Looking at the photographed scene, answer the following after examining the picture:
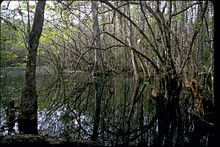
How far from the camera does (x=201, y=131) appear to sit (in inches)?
102

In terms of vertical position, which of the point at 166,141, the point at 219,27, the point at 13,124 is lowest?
the point at 166,141

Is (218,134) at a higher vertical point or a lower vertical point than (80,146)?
higher

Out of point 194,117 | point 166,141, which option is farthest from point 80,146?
point 194,117

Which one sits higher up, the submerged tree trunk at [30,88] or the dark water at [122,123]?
the submerged tree trunk at [30,88]

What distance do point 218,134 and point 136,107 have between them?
11.2ft

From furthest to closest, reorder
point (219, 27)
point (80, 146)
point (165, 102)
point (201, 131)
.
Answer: point (165, 102)
point (201, 131)
point (80, 146)
point (219, 27)

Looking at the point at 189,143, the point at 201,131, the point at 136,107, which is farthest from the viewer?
the point at 136,107

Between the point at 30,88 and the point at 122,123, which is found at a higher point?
the point at 30,88

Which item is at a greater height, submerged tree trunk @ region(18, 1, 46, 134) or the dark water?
submerged tree trunk @ region(18, 1, 46, 134)

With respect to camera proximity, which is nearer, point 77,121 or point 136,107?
point 77,121

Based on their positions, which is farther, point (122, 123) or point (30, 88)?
point (122, 123)

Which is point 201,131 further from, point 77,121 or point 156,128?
point 77,121

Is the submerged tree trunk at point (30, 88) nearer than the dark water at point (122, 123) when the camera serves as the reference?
No

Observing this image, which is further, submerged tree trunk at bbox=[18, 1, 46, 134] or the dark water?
submerged tree trunk at bbox=[18, 1, 46, 134]
